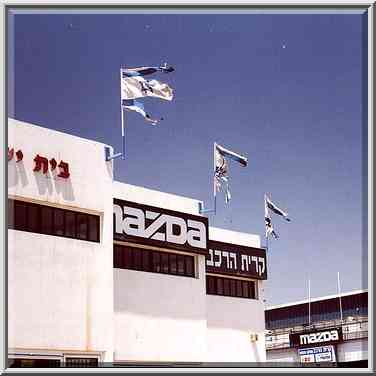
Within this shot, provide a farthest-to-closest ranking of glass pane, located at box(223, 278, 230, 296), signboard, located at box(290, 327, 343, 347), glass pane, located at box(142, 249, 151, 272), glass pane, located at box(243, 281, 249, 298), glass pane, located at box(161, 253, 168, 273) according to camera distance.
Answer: signboard, located at box(290, 327, 343, 347)
glass pane, located at box(243, 281, 249, 298)
glass pane, located at box(223, 278, 230, 296)
glass pane, located at box(161, 253, 168, 273)
glass pane, located at box(142, 249, 151, 272)

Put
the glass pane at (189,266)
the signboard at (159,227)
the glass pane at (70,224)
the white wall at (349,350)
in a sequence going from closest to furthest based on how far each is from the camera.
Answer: the glass pane at (70,224)
the signboard at (159,227)
the glass pane at (189,266)
the white wall at (349,350)

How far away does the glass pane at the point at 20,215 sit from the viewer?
2278 centimetres

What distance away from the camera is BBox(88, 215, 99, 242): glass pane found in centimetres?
2497

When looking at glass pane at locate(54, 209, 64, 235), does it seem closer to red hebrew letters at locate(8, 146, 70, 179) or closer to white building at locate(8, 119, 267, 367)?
white building at locate(8, 119, 267, 367)

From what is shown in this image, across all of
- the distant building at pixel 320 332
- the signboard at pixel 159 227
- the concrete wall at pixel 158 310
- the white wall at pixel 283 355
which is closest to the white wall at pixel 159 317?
the concrete wall at pixel 158 310

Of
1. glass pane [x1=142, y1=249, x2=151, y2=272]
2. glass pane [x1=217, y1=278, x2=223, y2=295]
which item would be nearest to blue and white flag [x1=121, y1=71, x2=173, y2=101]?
glass pane [x1=142, y1=249, x2=151, y2=272]

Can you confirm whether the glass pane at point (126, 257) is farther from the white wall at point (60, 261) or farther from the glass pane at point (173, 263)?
the white wall at point (60, 261)

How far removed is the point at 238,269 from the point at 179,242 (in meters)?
6.45

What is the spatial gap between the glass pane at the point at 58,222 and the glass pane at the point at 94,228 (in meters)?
1.15

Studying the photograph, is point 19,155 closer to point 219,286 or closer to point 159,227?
point 159,227

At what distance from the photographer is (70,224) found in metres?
24.3

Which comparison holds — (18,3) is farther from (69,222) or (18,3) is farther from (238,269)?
(238,269)

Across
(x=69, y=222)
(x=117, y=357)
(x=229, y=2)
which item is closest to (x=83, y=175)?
(x=69, y=222)

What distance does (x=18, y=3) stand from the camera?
18.7 m
